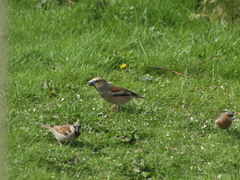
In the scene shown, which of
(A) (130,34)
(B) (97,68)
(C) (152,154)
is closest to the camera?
(C) (152,154)

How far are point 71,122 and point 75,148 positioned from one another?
93 cm

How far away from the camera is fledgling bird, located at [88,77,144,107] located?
8.41m

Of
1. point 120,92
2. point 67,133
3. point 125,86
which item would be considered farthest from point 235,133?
point 67,133

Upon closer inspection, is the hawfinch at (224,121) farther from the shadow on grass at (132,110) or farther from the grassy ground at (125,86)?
the shadow on grass at (132,110)

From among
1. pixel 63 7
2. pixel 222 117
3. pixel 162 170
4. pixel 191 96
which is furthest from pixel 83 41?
pixel 162 170

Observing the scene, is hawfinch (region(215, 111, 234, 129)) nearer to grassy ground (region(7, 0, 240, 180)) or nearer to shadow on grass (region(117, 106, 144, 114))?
grassy ground (region(7, 0, 240, 180))

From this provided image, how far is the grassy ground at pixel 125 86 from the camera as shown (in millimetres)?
6488

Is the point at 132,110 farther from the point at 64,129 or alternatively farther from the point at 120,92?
the point at 64,129

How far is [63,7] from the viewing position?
11.6 metres

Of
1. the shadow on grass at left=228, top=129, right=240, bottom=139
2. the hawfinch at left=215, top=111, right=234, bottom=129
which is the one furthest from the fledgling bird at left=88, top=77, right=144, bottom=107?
the shadow on grass at left=228, top=129, right=240, bottom=139

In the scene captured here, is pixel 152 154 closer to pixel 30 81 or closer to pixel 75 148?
pixel 75 148

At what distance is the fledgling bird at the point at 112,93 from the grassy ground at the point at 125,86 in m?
0.15

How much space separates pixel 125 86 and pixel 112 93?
91 centimetres

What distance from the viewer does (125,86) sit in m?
9.28
